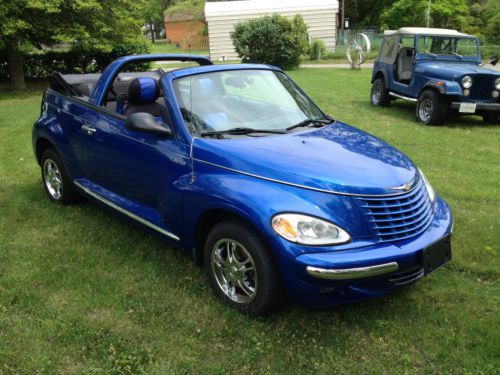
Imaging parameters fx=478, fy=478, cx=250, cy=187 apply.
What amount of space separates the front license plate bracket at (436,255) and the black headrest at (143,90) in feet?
8.33

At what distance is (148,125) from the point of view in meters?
3.58

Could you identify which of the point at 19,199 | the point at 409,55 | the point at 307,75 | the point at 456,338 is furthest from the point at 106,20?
the point at 456,338

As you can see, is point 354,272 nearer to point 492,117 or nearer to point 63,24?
point 492,117

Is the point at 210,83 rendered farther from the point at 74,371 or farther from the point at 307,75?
the point at 307,75

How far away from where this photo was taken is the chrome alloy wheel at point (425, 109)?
32.2 feet

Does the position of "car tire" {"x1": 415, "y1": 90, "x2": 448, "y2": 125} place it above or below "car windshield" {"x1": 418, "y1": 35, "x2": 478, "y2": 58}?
below

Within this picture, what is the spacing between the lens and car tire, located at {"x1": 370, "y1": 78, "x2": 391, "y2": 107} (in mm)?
11938

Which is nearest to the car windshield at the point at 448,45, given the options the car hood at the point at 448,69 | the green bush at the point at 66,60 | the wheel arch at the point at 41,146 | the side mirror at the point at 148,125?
the car hood at the point at 448,69

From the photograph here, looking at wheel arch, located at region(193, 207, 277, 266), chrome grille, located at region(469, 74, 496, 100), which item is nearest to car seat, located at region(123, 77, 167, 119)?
wheel arch, located at region(193, 207, 277, 266)

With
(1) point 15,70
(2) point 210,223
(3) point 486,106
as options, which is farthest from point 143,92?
(1) point 15,70

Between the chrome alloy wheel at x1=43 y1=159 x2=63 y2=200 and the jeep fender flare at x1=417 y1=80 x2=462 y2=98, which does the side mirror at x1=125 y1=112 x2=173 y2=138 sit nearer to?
the chrome alloy wheel at x1=43 y1=159 x2=63 y2=200

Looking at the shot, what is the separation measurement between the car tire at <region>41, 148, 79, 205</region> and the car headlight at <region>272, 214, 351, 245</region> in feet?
10.1

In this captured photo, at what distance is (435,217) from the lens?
338cm

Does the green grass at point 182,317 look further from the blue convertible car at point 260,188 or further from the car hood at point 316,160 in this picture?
the car hood at point 316,160
